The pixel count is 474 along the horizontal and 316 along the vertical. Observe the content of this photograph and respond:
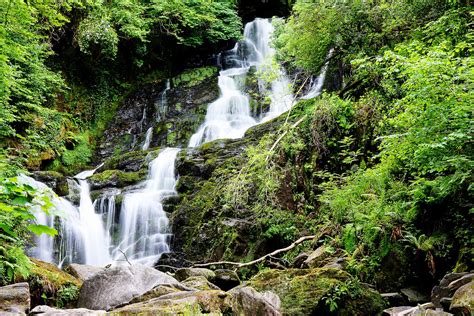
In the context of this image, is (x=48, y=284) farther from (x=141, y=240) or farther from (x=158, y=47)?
(x=158, y=47)

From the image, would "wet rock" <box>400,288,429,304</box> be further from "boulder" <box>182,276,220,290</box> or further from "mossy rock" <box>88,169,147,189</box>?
"mossy rock" <box>88,169,147,189</box>

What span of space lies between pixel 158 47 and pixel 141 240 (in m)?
14.0

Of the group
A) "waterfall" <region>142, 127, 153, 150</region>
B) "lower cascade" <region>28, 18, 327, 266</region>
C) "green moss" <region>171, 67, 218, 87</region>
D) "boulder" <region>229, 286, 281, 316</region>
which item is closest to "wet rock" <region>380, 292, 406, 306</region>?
"boulder" <region>229, 286, 281, 316</region>

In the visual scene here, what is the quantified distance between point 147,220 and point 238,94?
9186 mm

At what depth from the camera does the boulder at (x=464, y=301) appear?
11.0ft

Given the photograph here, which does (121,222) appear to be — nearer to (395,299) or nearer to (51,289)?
(51,289)

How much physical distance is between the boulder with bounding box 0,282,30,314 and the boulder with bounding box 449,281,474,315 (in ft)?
16.0

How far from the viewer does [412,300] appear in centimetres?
462

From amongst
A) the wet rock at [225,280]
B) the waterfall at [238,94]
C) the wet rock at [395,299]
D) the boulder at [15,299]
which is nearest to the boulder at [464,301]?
the wet rock at [395,299]

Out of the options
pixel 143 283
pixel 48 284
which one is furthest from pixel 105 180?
pixel 143 283

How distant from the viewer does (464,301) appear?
3.44 metres

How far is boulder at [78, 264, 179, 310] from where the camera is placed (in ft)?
19.7

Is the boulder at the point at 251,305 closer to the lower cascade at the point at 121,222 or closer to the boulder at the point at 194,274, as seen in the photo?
the boulder at the point at 194,274

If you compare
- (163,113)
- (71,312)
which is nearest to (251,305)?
(71,312)
